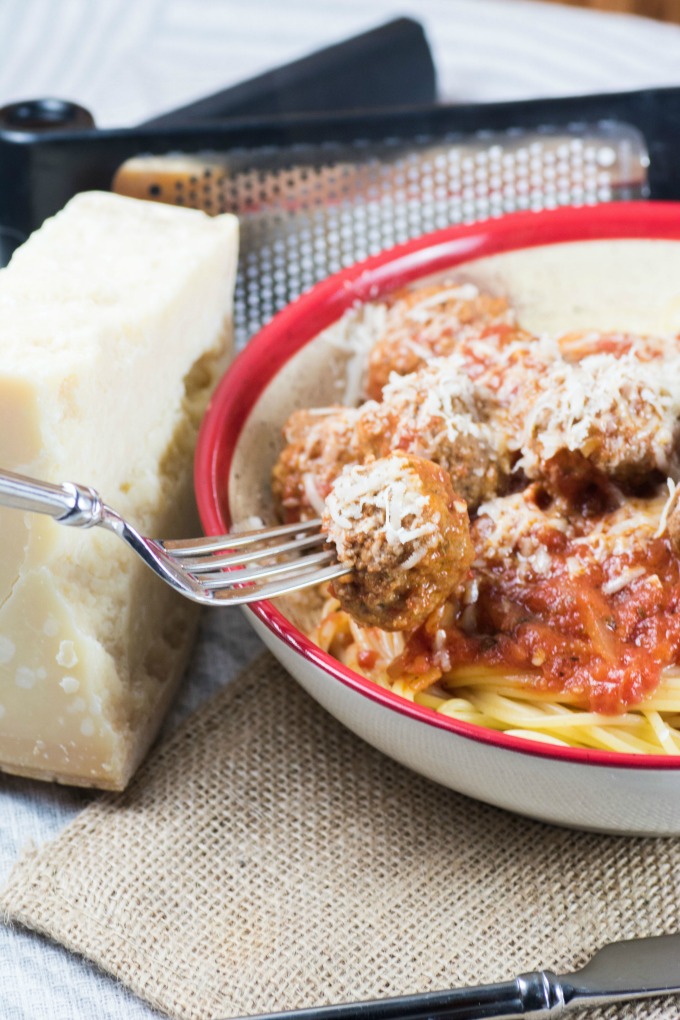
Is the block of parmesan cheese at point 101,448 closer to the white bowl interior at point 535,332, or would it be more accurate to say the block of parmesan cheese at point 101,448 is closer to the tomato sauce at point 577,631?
the white bowl interior at point 535,332

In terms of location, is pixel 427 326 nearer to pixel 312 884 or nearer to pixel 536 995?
pixel 312 884

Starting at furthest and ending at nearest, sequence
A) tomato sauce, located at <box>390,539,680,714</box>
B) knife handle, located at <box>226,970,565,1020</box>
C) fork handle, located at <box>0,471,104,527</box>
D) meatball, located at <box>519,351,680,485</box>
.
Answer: meatball, located at <box>519,351,680,485</box>
tomato sauce, located at <box>390,539,680,714</box>
knife handle, located at <box>226,970,565,1020</box>
fork handle, located at <box>0,471,104,527</box>

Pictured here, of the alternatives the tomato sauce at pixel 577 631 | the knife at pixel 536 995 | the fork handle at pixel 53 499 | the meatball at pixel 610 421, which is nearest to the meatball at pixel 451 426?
the meatball at pixel 610 421

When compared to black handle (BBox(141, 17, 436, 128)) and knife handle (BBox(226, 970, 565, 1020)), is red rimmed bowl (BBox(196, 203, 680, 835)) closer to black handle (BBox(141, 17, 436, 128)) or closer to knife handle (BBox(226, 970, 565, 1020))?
knife handle (BBox(226, 970, 565, 1020))

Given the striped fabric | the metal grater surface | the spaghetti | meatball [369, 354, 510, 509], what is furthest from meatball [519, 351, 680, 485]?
the striped fabric

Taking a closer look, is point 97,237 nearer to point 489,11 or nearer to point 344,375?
point 344,375

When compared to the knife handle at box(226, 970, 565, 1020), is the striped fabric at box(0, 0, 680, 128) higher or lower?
higher
